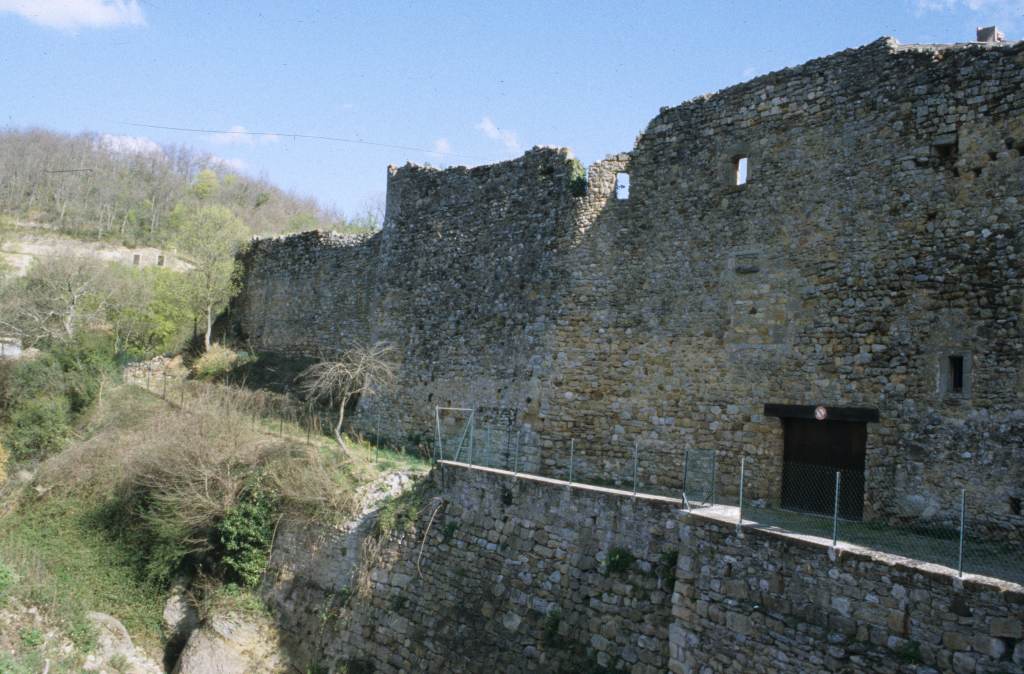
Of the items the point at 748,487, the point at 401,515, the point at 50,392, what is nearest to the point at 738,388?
the point at 748,487

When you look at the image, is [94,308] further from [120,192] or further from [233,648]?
[120,192]

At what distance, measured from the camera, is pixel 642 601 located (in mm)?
10203

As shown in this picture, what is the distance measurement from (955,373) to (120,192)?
A: 63.8 meters

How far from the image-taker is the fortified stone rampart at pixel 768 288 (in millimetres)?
10594

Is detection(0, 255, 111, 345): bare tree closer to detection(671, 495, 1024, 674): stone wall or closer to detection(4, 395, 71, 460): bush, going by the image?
detection(4, 395, 71, 460): bush

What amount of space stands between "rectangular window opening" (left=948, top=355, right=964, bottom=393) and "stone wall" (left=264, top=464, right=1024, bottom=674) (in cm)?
385

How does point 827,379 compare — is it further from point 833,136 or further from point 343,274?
point 343,274

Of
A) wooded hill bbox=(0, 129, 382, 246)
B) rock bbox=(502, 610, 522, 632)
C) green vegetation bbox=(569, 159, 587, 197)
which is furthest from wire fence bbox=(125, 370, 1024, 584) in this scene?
wooded hill bbox=(0, 129, 382, 246)

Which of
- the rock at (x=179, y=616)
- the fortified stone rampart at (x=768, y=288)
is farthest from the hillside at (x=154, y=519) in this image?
the fortified stone rampart at (x=768, y=288)

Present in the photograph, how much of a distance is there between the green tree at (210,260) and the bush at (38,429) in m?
6.13

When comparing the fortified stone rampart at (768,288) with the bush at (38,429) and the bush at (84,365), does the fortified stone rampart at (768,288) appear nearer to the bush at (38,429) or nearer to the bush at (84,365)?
the bush at (38,429)

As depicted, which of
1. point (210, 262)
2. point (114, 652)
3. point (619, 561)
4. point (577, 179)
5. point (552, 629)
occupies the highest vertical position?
point (577, 179)

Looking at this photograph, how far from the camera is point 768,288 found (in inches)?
509

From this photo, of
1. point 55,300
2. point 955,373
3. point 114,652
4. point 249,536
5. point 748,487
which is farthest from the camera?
point 55,300
